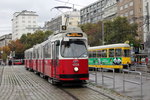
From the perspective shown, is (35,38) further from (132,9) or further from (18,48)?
(132,9)

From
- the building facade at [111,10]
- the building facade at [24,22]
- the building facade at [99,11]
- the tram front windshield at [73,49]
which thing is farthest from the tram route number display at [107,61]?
the building facade at [24,22]

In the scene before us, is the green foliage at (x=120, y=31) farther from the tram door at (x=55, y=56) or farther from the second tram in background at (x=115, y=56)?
the tram door at (x=55, y=56)

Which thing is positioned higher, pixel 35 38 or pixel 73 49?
pixel 35 38

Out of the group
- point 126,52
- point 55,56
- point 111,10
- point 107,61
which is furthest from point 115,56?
point 111,10

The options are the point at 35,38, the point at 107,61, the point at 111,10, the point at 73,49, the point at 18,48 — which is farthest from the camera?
the point at 18,48

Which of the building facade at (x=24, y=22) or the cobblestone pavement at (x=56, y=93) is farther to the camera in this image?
the building facade at (x=24, y=22)

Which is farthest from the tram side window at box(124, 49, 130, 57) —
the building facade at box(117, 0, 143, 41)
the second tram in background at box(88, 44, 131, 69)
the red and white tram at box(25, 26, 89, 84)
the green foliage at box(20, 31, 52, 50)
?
the green foliage at box(20, 31, 52, 50)

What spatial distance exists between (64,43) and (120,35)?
33.9m

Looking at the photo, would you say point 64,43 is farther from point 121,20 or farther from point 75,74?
point 121,20

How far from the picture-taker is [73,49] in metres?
16.6

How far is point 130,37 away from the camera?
49156 mm

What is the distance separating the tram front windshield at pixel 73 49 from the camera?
1653 centimetres

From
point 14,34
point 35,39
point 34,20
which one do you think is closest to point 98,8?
point 35,39

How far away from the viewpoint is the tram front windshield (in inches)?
651
